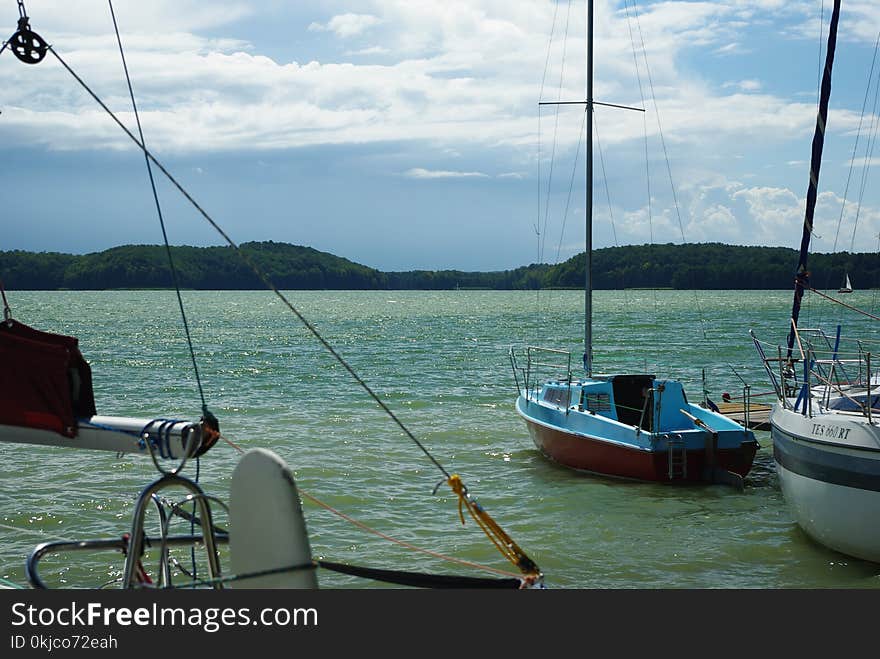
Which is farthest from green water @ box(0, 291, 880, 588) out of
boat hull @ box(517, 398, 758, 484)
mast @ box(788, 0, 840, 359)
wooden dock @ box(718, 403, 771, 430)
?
mast @ box(788, 0, 840, 359)

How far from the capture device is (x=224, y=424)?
79.2 ft

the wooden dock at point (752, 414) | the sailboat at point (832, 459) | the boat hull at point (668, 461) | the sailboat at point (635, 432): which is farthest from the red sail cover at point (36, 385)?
the wooden dock at point (752, 414)

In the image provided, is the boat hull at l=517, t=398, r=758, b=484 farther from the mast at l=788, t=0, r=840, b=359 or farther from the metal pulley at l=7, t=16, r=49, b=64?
the metal pulley at l=7, t=16, r=49, b=64

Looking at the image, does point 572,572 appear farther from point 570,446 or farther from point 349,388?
point 349,388

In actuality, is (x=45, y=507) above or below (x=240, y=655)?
below

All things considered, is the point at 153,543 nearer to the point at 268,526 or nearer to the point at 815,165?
the point at 268,526

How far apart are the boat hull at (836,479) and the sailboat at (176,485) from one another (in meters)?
5.56

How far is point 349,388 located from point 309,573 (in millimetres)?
28279

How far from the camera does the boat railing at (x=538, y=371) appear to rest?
18.1 metres

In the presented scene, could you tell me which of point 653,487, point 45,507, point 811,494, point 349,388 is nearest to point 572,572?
point 811,494

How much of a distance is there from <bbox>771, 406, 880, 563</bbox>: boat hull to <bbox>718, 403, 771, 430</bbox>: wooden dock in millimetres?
7553

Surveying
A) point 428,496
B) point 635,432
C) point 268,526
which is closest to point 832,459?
point 635,432

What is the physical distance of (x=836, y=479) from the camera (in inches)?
412

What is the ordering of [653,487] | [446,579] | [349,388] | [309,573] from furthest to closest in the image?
[349,388] < [653,487] < [446,579] < [309,573]
